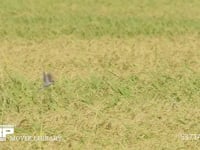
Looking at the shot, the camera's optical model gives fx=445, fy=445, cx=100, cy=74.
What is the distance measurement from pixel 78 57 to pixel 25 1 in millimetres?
7202

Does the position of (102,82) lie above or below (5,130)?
above

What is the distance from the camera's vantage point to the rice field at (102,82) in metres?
4.40

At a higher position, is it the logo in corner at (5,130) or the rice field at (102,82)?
the rice field at (102,82)

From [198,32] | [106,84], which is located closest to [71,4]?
[198,32]

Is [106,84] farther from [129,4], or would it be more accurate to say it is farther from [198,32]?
[129,4]

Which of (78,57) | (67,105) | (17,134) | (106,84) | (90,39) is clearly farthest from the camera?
(90,39)

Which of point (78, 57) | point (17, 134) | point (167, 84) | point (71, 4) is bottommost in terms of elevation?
point (17, 134)

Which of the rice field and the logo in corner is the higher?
the rice field

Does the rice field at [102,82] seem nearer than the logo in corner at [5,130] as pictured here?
No

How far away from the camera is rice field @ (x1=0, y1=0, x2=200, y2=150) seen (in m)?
4.40

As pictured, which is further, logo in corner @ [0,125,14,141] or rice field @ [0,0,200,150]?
rice field @ [0,0,200,150]

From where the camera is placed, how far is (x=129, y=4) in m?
14.2

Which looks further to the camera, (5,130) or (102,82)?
(102,82)

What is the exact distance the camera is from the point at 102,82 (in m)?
5.72
